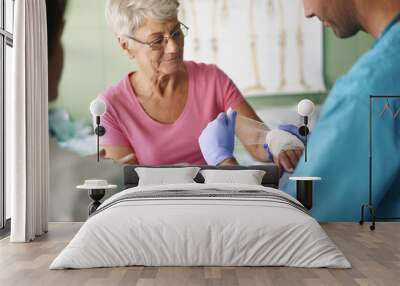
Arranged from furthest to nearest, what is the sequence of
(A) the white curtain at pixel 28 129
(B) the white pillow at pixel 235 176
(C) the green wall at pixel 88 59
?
(C) the green wall at pixel 88 59 < (B) the white pillow at pixel 235 176 < (A) the white curtain at pixel 28 129

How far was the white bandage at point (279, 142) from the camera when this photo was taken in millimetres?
7949

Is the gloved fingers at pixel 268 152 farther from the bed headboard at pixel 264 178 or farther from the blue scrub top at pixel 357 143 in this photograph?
the blue scrub top at pixel 357 143

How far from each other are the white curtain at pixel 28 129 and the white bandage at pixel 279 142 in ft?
9.19

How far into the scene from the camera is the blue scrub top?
7.79 metres

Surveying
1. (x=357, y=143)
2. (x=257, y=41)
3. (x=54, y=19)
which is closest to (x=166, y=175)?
(x=257, y=41)

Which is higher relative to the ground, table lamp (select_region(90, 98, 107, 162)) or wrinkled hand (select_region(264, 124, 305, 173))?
table lamp (select_region(90, 98, 107, 162))

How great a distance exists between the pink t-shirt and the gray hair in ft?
2.11

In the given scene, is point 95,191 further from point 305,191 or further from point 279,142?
point 305,191

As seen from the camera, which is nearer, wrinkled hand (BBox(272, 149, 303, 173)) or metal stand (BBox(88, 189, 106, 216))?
metal stand (BBox(88, 189, 106, 216))

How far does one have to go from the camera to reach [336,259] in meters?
4.80

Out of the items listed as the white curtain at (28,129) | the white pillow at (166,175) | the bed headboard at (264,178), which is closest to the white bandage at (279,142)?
the bed headboard at (264,178)

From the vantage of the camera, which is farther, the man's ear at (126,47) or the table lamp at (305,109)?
the man's ear at (126,47)

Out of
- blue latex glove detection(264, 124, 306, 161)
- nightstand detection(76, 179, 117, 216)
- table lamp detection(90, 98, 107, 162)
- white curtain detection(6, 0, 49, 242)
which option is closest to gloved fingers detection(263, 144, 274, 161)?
blue latex glove detection(264, 124, 306, 161)

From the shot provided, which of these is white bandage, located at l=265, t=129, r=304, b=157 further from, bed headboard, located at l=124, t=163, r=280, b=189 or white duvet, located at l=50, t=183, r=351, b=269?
white duvet, located at l=50, t=183, r=351, b=269
